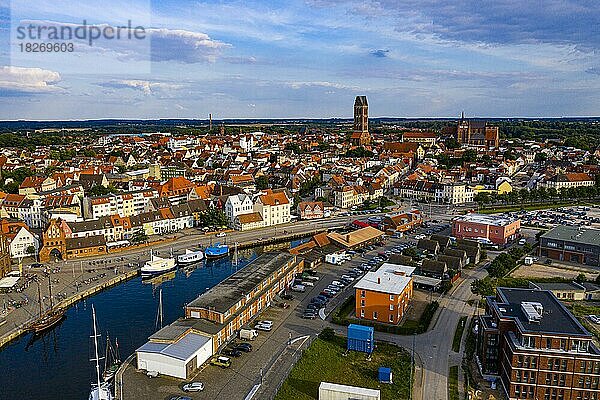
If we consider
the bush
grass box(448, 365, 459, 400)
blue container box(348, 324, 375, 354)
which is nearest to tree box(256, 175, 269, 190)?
the bush

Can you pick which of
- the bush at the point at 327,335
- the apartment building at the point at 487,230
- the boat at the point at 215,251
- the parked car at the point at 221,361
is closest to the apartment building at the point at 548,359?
the bush at the point at 327,335

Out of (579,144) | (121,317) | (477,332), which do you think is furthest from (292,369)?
(579,144)

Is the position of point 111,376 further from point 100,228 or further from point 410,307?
point 100,228

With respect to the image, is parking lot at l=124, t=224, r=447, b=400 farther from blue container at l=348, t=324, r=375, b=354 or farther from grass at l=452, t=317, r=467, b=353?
grass at l=452, t=317, r=467, b=353

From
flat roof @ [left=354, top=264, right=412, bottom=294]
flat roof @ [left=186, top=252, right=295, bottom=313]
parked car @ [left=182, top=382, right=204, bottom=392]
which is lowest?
parked car @ [left=182, top=382, right=204, bottom=392]

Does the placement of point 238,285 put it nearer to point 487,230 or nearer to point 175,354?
point 175,354

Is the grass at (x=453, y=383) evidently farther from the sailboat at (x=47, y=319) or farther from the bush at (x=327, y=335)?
the sailboat at (x=47, y=319)
